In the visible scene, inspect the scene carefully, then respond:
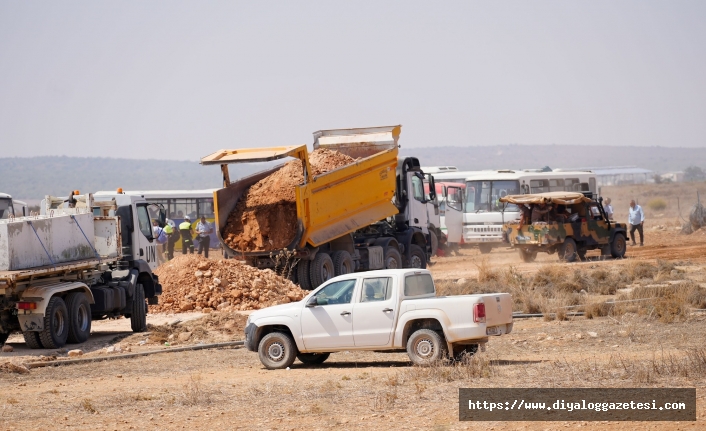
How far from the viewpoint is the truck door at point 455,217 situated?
123ft

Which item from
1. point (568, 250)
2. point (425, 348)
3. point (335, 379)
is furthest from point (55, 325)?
point (568, 250)

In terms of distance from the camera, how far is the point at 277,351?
1408 cm

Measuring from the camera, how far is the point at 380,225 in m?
29.2

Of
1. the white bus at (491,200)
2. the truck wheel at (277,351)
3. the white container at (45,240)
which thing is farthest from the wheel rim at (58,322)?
the white bus at (491,200)

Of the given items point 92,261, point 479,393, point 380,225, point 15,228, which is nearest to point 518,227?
point 380,225

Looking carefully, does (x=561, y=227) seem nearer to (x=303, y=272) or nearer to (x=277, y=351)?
(x=303, y=272)

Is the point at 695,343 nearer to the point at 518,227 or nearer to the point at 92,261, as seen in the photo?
the point at 92,261

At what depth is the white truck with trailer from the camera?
16781 millimetres

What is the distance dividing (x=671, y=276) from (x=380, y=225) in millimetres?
8352

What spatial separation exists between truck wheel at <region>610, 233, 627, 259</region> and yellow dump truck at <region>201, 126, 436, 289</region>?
6298 millimetres

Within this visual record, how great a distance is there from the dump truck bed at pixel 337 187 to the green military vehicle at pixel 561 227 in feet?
16.6

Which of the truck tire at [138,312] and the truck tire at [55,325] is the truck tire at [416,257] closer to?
the truck tire at [138,312]

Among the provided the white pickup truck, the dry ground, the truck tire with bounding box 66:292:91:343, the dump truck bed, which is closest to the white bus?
the dump truck bed

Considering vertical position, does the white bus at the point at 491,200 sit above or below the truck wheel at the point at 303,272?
above
